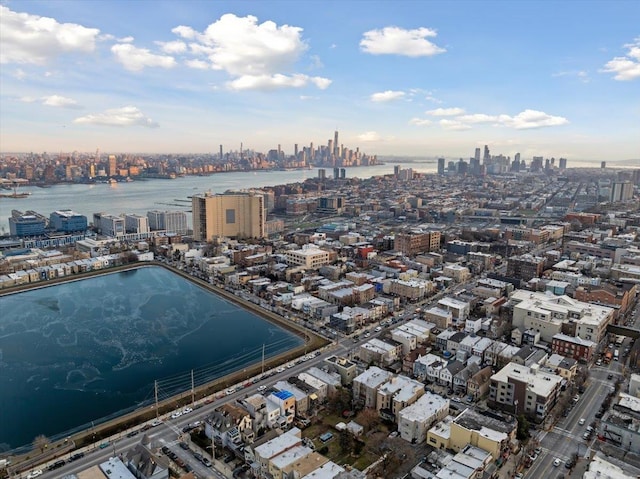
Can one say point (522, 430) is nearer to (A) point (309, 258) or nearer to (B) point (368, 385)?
(B) point (368, 385)

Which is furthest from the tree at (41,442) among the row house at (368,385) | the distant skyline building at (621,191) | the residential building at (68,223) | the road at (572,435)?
the distant skyline building at (621,191)

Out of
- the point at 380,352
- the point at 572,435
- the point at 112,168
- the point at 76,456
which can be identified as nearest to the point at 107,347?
the point at 76,456

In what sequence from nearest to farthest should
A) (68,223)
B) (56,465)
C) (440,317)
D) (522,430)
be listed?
(56,465), (522,430), (440,317), (68,223)

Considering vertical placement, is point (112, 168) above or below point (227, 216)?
above

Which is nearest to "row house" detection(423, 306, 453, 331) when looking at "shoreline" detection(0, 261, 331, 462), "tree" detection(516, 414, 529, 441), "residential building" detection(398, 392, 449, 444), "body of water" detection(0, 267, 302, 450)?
"shoreline" detection(0, 261, 331, 462)

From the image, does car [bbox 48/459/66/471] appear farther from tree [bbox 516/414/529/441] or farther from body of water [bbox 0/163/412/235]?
body of water [bbox 0/163/412/235]

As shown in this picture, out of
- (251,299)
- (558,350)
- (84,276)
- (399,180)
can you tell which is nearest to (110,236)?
(84,276)
